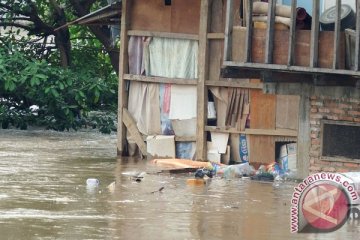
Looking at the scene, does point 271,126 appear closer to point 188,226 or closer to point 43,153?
point 43,153

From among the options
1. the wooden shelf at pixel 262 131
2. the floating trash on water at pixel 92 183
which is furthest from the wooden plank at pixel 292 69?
the wooden shelf at pixel 262 131

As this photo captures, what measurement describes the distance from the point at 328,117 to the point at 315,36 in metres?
1.82

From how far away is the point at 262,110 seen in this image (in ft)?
57.1

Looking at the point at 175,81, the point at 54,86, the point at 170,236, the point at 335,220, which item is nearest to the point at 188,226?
the point at 170,236

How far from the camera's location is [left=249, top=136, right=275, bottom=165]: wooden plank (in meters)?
17.3

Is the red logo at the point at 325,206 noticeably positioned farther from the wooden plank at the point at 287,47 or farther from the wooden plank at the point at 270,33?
the wooden plank at the point at 270,33

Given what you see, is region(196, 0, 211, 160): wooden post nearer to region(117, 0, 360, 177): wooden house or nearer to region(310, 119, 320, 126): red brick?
region(117, 0, 360, 177): wooden house

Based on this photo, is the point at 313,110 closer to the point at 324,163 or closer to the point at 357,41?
the point at 324,163

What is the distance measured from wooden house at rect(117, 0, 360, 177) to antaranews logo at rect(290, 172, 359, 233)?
3.07 metres

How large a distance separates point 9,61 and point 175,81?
578 cm

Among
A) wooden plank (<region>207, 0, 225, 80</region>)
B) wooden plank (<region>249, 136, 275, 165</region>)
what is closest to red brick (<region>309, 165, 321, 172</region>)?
wooden plank (<region>249, 136, 275, 165</region>)

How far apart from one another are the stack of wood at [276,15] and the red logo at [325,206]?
398cm

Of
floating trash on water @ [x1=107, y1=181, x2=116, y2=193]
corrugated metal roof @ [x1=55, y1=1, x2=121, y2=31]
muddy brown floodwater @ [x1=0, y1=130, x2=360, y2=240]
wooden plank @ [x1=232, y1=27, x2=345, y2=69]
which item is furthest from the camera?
corrugated metal roof @ [x1=55, y1=1, x2=121, y2=31]

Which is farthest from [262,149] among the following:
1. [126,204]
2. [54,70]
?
[54,70]
